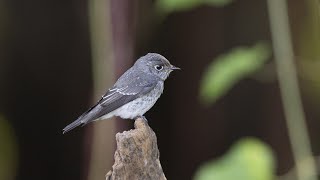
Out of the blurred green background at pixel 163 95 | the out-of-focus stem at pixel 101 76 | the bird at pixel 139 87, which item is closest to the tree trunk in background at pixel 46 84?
the blurred green background at pixel 163 95

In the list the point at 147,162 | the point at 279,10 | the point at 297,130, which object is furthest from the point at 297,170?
the point at 147,162

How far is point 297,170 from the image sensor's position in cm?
273

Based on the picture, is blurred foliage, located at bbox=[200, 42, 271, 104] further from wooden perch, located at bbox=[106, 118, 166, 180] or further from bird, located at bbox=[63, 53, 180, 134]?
wooden perch, located at bbox=[106, 118, 166, 180]

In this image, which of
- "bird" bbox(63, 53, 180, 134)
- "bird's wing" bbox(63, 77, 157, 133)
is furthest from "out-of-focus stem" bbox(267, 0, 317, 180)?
"bird's wing" bbox(63, 77, 157, 133)

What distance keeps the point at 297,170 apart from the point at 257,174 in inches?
6.3

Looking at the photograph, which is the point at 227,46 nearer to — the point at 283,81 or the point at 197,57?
the point at 197,57

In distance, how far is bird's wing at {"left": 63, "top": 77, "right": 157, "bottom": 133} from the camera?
104 inches

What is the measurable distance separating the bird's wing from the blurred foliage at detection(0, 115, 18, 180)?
1.06 meters

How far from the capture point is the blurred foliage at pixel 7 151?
3.78 metres

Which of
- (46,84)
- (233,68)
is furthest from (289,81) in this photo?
(46,84)

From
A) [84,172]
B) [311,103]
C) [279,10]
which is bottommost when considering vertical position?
[84,172]

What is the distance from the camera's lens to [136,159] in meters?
2.08

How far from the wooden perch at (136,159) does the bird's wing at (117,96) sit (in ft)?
1.70

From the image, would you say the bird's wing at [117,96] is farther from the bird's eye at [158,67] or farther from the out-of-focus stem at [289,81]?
the out-of-focus stem at [289,81]
